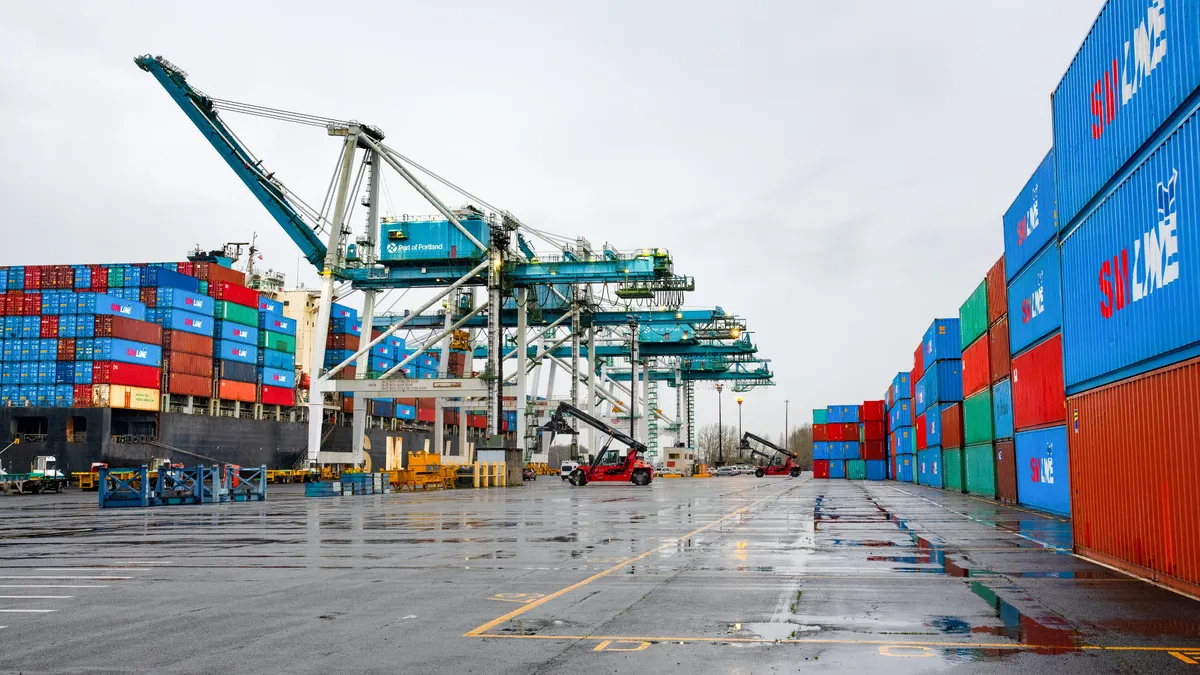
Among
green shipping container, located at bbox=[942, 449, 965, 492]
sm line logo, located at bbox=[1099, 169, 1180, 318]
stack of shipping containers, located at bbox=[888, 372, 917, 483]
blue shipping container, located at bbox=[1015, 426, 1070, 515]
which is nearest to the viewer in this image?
sm line logo, located at bbox=[1099, 169, 1180, 318]

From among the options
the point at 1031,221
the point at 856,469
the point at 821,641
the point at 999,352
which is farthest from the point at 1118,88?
the point at 856,469

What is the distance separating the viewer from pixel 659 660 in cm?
765

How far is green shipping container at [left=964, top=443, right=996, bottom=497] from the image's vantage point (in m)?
36.2

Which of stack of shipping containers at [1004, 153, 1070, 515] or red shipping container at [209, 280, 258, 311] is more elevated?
red shipping container at [209, 280, 258, 311]

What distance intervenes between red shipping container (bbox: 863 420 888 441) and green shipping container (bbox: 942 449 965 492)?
122 feet

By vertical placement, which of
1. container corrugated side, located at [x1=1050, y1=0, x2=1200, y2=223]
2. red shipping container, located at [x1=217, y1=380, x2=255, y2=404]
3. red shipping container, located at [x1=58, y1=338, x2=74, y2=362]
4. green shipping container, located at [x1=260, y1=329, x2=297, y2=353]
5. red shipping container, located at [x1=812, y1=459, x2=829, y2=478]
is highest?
green shipping container, located at [x1=260, y1=329, x2=297, y2=353]

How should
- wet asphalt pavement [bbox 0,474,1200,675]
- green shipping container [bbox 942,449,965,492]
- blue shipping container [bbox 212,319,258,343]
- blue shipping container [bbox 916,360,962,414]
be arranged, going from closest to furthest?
wet asphalt pavement [bbox 0,474,1200,675]
green shipping container [bbox 942,449,965,492]
blue shipping container [bbox 916,360,962,414]
blue shipping container [bbox 212,319,258,343]

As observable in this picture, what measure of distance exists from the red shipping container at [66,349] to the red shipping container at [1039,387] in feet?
195

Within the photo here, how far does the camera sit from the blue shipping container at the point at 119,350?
6259 cm

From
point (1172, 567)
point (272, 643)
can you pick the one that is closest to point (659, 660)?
point (272, 643)

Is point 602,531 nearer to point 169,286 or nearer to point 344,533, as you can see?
point 344,533

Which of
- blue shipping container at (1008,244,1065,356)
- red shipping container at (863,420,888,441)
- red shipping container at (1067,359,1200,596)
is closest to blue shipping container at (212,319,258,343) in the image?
red shipping container at (863,420,888,441)

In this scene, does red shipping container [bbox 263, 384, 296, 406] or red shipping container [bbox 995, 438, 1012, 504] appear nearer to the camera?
red shipping container [bbox 995, 438, 1012, 504]

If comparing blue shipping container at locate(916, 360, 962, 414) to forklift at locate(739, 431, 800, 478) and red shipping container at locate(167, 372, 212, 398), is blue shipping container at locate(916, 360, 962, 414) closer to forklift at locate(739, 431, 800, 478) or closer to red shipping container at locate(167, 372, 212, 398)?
forklift at locate(739, 431, 800, 478)
